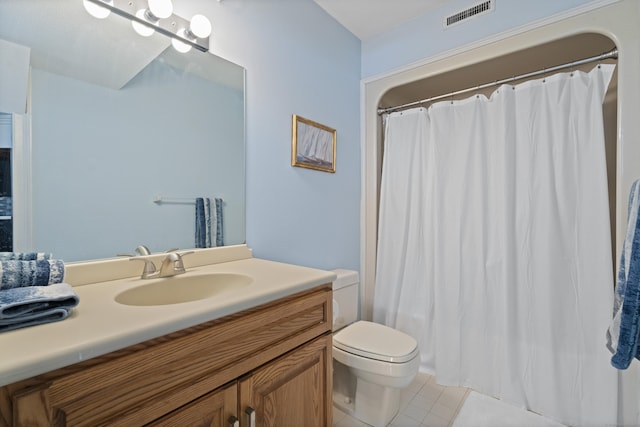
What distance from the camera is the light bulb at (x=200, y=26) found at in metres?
1.23

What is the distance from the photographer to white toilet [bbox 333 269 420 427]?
1.38 metres

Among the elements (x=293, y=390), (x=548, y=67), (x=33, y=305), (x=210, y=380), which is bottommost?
(x=293, y=390)

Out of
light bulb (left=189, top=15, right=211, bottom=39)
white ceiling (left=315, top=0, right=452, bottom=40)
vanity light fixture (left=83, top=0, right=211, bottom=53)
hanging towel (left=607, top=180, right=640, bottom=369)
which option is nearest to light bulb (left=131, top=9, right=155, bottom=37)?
vanity light fixture (left=83, top=0, right=211, bottom=53)

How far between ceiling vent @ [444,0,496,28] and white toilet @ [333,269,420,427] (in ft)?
5.80

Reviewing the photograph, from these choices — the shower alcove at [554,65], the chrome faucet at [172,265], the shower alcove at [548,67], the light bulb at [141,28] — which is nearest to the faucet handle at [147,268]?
the chrome faucet at [172,265]

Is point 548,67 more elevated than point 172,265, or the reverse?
point 548,67

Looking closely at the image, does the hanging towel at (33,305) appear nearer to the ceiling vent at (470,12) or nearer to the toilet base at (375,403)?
the toilet base at (375,403)

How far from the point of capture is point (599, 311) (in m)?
1.46

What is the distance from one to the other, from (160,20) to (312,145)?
0.95m

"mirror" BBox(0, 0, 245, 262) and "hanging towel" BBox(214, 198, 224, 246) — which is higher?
"mirror" BBox(0, 0, 245, 262)

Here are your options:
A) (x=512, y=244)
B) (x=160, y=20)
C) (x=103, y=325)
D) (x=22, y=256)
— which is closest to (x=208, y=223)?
(x=22, y=256)

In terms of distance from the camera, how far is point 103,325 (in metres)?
0.63

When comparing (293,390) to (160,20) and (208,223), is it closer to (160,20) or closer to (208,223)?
(208,223)

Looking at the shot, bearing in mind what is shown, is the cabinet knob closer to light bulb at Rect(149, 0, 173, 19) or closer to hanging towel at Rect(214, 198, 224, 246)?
hanging towel at Rect(214, 198, 224, 246)
